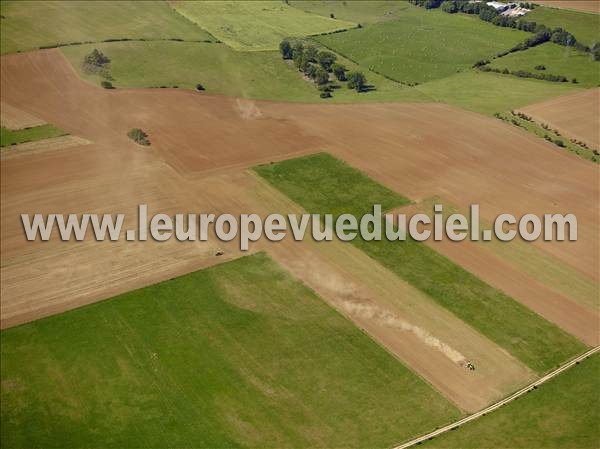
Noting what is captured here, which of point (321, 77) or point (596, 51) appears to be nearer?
point (321, 77)

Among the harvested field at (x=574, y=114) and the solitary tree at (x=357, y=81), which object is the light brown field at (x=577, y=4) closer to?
the harvested field at (x=574, y=114)

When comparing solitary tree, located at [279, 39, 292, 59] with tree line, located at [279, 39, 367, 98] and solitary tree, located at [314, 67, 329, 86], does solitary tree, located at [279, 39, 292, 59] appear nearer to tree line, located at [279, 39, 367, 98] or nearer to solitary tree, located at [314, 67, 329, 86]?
tree line, located at [279, 39, 367, 98]

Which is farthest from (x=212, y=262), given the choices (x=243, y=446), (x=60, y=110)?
(x=60, y=110)

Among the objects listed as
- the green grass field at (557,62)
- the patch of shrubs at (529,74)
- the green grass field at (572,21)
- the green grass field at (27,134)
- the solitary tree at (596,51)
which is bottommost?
the green grass field at (27,134)

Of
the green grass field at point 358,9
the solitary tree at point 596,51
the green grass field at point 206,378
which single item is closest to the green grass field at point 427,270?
the green grass field at point 206,378

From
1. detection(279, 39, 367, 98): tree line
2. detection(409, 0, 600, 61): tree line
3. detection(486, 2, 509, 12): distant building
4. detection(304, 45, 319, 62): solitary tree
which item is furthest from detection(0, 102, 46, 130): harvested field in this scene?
detection(486, 2, 509, 12): distant building

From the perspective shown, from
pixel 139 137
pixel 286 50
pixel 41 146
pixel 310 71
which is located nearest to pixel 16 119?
pixel 41 146

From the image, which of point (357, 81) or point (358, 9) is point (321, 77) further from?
point (358, 9)
